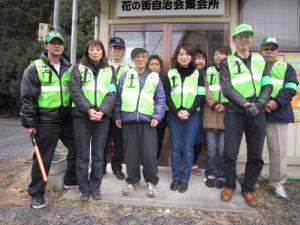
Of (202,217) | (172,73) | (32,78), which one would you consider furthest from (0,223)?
(172,73)

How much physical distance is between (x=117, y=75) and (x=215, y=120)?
1499 millimetres

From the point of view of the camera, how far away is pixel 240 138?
4.20 meters

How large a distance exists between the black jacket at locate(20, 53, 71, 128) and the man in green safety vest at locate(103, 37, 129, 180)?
891mm

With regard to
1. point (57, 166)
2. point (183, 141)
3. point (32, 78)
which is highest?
point (32, 78)

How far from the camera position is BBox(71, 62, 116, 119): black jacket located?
4020mm

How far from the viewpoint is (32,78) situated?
4.02 meters

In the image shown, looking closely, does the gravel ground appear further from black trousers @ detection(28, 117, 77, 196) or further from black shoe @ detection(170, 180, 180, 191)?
black shoe @ detection(170, 180, 180, 191)

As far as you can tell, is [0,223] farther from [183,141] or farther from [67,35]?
[67,35]

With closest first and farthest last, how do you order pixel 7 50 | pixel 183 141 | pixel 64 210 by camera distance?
pixel 64 210 < pixel 183 141 < pixel 7 50

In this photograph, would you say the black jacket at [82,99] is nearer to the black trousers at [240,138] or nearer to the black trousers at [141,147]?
the black trousers at [141,147]

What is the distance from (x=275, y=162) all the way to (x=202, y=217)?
146cm

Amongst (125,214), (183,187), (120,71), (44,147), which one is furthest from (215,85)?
(44,147)

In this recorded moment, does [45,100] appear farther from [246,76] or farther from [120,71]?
[246,76]

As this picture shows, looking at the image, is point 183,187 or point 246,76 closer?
point 246,76
